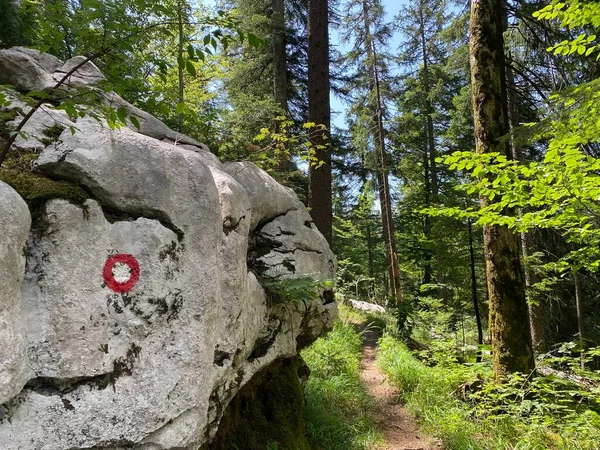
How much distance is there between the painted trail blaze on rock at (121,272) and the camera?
2043 mm

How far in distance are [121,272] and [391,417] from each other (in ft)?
14.8

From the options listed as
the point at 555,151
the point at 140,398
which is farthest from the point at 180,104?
the point at 555,151

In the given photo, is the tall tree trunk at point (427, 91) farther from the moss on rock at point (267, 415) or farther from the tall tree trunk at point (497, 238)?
the moss on rock at point (267, 415)

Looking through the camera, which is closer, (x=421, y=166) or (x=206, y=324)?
(x=206, y=324)

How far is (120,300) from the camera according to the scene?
6.76ft

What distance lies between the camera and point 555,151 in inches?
142

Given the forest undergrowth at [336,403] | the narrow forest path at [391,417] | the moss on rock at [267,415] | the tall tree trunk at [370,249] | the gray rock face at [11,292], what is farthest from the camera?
the tall tree trunk at [370,249]

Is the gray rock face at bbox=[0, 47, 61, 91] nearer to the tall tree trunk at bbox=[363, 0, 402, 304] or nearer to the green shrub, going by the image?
the green shrub

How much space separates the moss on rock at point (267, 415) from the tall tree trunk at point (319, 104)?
10.0 ft

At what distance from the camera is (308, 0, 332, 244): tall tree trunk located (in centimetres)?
681

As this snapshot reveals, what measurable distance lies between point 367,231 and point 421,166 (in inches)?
225

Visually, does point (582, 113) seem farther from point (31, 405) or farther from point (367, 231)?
point (367, 231)

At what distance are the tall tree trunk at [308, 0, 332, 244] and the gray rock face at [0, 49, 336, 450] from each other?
3923mm

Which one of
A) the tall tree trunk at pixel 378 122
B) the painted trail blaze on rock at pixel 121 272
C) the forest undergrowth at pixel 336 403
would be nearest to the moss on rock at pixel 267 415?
the forest undergrowth at pixel 336 403
